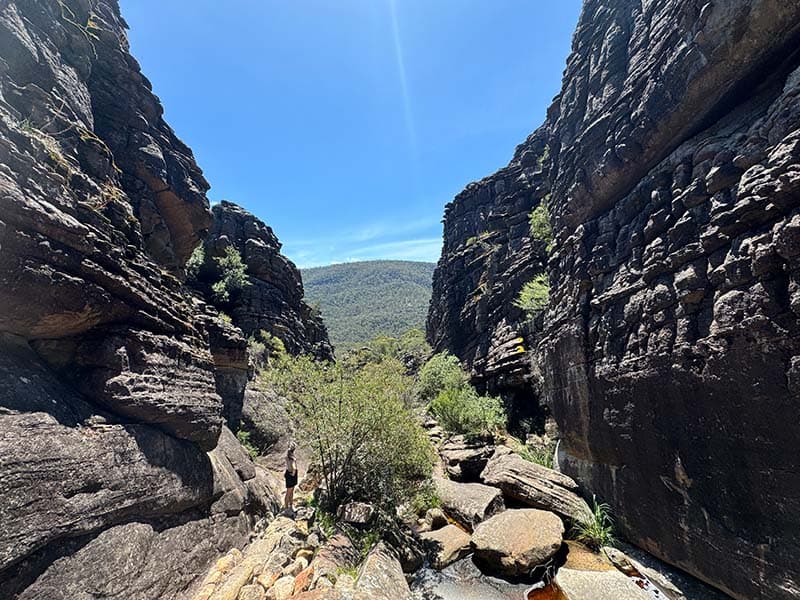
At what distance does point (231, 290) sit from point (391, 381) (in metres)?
26.1

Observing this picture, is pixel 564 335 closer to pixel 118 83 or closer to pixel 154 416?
pixel 154 416

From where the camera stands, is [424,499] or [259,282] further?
[259,282]

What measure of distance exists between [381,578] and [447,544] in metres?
3.73

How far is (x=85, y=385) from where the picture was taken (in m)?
6.66

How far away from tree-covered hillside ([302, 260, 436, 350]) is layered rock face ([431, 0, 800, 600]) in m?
74.3

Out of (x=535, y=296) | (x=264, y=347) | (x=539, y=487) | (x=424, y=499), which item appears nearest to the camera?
(x=539, y=487)

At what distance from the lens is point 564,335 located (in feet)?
44.3

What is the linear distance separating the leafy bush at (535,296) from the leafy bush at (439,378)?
890 cm

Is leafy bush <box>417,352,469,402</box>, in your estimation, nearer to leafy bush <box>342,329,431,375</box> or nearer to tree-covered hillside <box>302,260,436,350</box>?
leafy bush <box>342,329,431,375</box>

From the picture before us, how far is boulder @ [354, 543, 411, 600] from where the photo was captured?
6.79 metres

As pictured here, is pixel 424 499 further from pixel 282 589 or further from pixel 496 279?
pixel 496 279

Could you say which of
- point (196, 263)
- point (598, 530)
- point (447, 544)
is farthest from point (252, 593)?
point (196, 263)

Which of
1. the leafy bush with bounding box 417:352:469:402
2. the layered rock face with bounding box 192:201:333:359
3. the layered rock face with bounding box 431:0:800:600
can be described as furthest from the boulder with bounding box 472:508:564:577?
the layered rock face with bounding box 192:201:333:359

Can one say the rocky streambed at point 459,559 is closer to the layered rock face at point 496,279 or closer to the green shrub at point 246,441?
the green shrub at point 246,441
